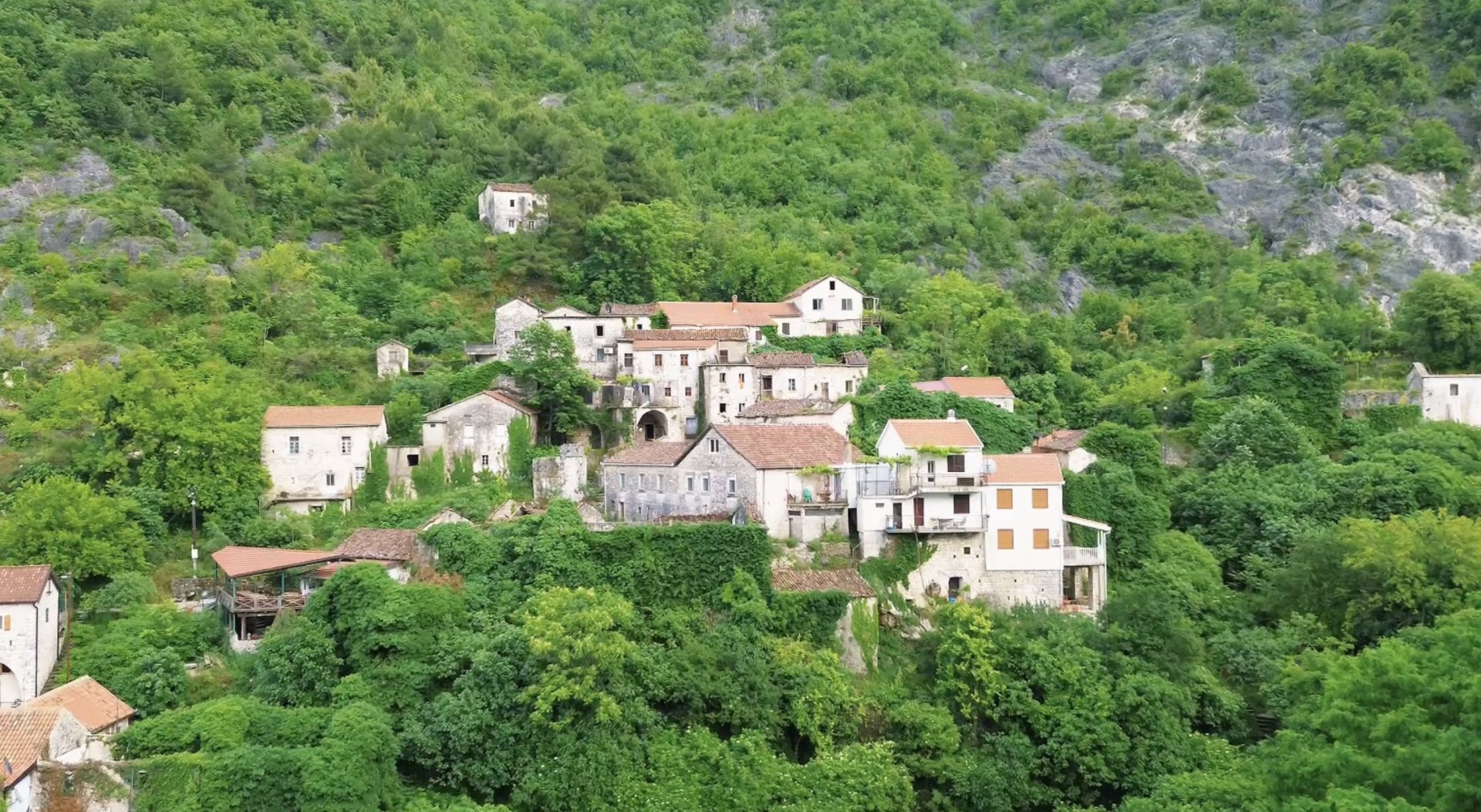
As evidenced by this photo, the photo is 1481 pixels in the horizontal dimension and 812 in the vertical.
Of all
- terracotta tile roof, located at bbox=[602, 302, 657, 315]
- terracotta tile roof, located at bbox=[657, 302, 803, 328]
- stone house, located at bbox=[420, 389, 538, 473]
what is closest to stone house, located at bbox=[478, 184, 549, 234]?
terracotta tile roof, located at bbox=[602, 302, 657, 315]

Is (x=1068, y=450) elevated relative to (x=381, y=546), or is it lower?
elevated

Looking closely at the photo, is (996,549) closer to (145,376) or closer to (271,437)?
(271,437)

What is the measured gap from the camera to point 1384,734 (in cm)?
3091

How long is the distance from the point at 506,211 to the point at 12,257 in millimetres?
24128

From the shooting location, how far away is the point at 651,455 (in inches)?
1940

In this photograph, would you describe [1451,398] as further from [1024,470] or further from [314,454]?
[314,454]

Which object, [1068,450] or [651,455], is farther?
[1068,450]

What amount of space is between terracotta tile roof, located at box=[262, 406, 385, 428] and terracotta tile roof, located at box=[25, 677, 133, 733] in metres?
13.9

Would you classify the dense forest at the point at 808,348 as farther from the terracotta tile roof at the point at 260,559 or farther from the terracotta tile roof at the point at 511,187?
the terracotta tile roof at the point at 511,187

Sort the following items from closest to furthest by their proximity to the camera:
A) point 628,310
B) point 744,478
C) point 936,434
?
point 936,434
point 744,478
point 628,310

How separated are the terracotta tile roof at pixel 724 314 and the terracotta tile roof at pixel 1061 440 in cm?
1413

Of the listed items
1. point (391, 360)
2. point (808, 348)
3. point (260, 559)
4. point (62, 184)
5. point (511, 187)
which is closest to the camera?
point (260, 559)

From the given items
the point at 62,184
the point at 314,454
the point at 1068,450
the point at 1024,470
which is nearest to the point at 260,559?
the point at 314,454

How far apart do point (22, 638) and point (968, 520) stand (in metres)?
28.8
